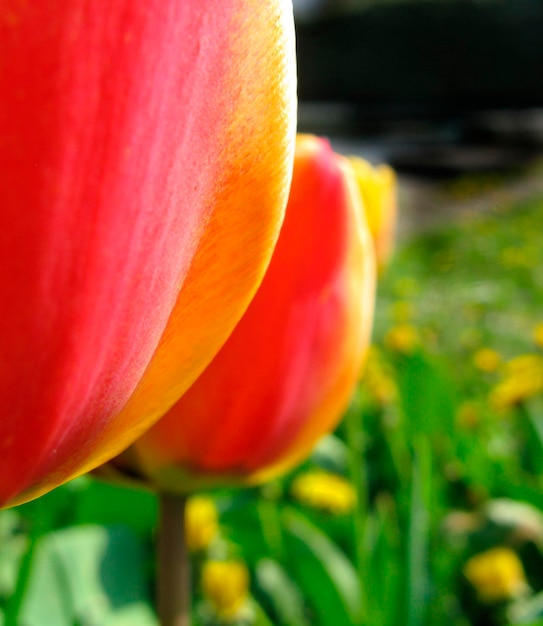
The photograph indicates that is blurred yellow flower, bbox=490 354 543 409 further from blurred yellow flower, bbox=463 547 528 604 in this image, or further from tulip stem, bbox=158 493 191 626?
tulip stem, bbox=158 493 191 626

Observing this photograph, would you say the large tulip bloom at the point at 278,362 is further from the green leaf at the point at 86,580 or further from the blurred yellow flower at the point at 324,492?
the blurred yellow flower at the point at 324,492

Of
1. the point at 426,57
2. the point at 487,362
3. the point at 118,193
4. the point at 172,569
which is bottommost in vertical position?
the point at 426,57

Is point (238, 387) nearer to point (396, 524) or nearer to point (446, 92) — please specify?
point (396, 524)

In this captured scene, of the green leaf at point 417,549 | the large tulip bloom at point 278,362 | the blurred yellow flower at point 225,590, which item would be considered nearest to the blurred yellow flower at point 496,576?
the green leaf at point 417,549

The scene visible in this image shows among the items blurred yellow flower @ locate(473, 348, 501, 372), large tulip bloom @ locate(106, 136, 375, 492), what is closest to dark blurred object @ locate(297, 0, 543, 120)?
blurred yellow flower @ locate(473, 348, 501, 372)

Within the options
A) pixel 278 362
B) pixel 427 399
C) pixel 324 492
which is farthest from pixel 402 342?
pixel 278 362

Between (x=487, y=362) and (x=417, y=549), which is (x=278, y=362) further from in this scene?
(x=487, y=362)
